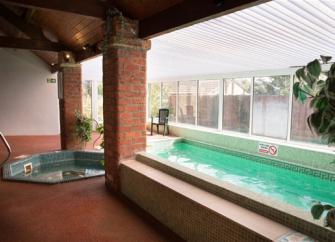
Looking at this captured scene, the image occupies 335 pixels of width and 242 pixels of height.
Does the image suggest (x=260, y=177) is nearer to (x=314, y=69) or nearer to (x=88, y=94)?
(x=314, y=69)

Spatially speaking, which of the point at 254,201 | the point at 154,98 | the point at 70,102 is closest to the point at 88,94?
the point at 154,98

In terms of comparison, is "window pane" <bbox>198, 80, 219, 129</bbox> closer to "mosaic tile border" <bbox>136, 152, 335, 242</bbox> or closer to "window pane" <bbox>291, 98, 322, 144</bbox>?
"window pane" <bbox>291, 98, 322, 144</bbox>

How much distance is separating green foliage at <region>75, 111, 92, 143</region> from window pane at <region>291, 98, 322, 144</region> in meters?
5.22

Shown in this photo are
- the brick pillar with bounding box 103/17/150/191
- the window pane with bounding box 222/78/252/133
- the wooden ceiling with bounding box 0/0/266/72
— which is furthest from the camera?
the window pane with bounding box 222/78/252/133

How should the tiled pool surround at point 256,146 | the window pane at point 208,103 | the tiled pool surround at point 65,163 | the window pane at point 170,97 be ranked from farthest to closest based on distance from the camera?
1. the window pane at point 170,97
2. the window pane at point 208,103
3. the tiled pool surround at point 256,146
4. the tiled pool surround at point 65,163

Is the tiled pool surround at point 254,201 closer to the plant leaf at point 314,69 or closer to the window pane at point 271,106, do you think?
the plant leaf at point 314,69

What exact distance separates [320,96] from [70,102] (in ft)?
18.9

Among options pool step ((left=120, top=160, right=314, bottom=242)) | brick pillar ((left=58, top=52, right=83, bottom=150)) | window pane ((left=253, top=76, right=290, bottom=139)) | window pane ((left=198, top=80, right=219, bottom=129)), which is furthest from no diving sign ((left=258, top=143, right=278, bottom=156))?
brick pillar ((left=58, top=52, right=83, bottom=150))

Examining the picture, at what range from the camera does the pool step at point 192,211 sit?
5.62 ft

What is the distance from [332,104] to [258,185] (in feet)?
14.2

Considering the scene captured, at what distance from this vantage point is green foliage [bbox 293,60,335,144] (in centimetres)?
106

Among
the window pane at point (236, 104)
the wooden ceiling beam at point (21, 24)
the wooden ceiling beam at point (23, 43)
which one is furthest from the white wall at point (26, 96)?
the window pane at point (236, 104)

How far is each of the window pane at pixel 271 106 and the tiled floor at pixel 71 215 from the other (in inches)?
193

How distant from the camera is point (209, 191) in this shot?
93.1 inches
